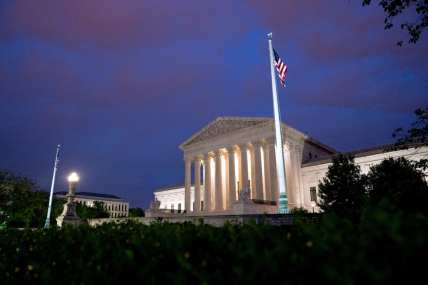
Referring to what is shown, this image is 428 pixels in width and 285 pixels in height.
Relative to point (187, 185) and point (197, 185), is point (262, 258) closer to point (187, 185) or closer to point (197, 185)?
point (197, 185)

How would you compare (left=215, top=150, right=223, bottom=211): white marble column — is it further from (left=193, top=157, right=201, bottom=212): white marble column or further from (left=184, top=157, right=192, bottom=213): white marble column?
(left=184, top=157, right=192, bottom=213): white marble column

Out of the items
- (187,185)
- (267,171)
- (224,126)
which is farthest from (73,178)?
(187,185)

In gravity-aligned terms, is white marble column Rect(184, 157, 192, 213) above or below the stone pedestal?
above

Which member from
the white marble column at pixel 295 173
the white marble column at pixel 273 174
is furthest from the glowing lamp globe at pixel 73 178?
the white marble column at pixel 295 173

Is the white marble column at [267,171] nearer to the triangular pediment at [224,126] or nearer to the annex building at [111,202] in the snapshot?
the triangular pediment at [224,126]

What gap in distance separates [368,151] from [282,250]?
175ft

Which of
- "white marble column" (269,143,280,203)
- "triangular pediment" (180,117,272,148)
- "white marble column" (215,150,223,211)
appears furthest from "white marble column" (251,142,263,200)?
"white marble column" (215,150,223,211)

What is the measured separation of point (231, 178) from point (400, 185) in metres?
34.7

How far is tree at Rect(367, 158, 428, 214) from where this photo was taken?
16969mm

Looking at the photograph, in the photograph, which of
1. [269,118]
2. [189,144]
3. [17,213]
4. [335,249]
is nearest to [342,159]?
[269,118]

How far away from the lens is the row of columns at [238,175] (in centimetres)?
4769

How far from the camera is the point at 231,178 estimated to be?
52312mm

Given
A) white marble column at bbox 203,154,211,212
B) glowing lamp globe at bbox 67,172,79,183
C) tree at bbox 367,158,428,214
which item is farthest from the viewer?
white marble column at bbox 203,154,211,212

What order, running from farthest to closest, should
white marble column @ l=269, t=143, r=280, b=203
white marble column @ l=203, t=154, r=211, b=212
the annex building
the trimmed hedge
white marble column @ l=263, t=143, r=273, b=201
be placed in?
the annex building, white marble column @ l=203, t=154, r=211, b=212, white marble column @ l=263, t=143, r=273, b=201, white marble column @ l=269, t=143, r=280, b=203, the trimmed hedge
